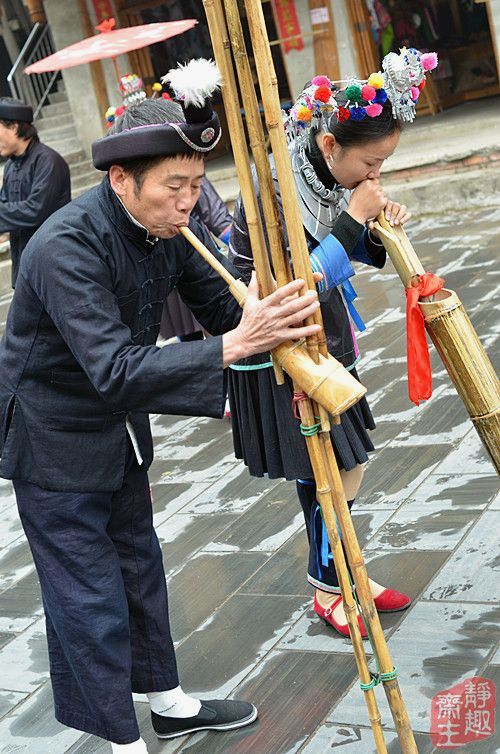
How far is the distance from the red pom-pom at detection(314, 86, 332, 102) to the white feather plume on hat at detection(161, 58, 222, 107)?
52 cm

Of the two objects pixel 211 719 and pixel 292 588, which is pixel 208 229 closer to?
pixel 292 588

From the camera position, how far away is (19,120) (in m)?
5.87

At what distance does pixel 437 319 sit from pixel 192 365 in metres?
0.65

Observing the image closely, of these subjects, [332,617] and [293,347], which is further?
[332,617]

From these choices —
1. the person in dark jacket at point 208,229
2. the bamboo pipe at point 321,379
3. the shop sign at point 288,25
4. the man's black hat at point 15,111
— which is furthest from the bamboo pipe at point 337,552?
the shop sign at point 288,25

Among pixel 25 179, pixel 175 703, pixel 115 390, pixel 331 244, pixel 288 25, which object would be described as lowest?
pixel 175 703

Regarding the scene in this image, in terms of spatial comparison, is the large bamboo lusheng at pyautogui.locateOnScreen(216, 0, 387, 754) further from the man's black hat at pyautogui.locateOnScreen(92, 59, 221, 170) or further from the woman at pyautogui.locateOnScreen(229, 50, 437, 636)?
the woman at pyautogui.locateOnScreen(229, 50, 437, 636)

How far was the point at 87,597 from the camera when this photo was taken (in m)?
2.60

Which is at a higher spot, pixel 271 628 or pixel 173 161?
pixel 173 161

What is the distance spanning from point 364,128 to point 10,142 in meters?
3.70

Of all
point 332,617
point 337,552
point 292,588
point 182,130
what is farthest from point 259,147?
point 292,588

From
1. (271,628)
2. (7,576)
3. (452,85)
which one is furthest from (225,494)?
(452,85)

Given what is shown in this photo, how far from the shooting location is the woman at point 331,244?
2727mm

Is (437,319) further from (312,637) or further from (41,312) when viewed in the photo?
(312,637)
